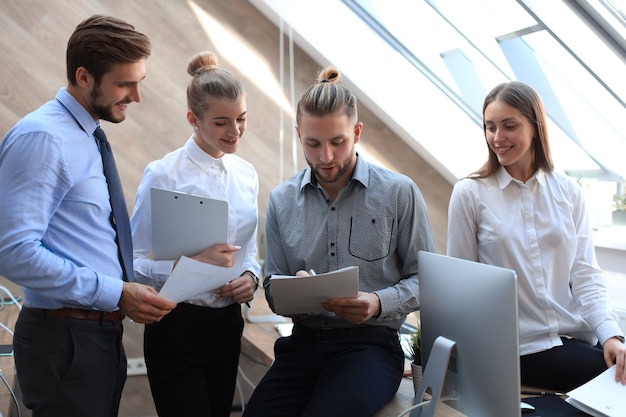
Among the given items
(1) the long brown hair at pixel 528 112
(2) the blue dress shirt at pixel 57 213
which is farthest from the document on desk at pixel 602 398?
(2) the blue dress shirt at pixel 57 213

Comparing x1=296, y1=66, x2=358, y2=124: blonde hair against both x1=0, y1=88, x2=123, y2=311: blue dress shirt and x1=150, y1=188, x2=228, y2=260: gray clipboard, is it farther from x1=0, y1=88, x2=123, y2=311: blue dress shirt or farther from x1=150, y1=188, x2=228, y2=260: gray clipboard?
x1=0, y1=88, x2=123, y2=311: blue dress shirt

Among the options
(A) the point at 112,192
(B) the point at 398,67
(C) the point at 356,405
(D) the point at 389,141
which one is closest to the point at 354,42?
(B) the point at 398,67

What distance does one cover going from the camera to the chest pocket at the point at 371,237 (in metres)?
2.11

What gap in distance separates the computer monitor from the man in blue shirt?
0.74 m

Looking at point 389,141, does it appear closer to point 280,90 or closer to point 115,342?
point 280,90

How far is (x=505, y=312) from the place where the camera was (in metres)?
1.43

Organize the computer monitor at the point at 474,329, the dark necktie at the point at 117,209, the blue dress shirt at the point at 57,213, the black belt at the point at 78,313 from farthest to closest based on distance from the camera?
the dark necktie at the point at 117,209, the black belt at the point at 78,313, the blue dress shirt at the point at 57,213, the computer monitor at the point at 474,329

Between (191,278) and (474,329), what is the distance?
2.64 ft

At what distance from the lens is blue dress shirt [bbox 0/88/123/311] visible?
1.73 meters

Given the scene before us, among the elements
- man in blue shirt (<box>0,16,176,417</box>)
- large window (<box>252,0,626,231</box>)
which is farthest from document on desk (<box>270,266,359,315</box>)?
large window (<box>252,0,626,231</box>)

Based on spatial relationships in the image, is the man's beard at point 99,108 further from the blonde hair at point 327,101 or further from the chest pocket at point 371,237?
the chest pocket at point 371,237

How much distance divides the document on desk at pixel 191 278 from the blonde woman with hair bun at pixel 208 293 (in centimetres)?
23

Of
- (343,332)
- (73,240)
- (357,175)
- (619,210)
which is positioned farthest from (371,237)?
(619,210)

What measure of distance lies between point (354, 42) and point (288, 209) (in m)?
2.06
